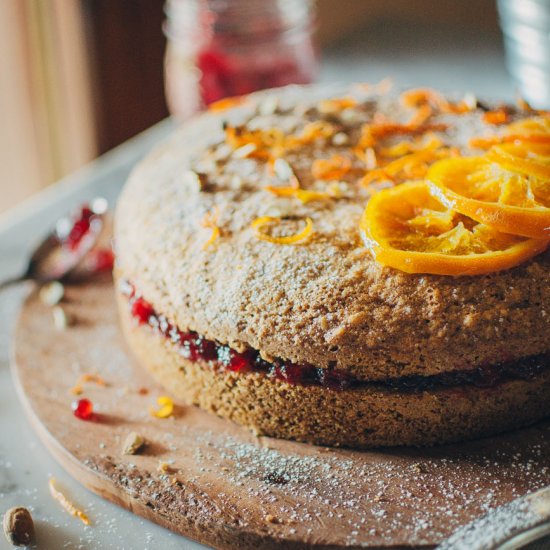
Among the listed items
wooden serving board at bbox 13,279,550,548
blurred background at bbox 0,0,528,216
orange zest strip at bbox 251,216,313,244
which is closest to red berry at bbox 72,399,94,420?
wooden serving board at bbox 13,279,550,548

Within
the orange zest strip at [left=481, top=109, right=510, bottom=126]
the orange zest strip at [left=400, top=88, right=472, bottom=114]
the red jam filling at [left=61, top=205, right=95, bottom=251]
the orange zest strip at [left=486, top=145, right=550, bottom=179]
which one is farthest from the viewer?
the red jam filling at [left=61, top=205, right=95, bottom=251]

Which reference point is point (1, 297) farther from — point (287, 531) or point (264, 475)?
point (287, 531)

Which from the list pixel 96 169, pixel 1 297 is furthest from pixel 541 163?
pixel 96 169

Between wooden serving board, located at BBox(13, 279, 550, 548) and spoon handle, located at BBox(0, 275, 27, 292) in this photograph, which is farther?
spoon handle, located at BBox(0, 275, 27, 292)

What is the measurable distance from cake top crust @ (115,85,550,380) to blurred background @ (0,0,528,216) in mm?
1170

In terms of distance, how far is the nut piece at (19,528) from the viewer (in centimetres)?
174

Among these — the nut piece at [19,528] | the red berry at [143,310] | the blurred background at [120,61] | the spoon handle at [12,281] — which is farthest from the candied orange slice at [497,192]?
the blurred background at [120,61]

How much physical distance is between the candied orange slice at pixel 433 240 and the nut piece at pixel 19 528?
0.96 meters

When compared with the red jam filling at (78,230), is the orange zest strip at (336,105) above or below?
above

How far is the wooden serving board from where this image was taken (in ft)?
5.51

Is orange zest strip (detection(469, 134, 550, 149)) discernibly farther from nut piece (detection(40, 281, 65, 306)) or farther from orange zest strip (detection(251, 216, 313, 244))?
nut piece (detection(40, 281, 65, 306))

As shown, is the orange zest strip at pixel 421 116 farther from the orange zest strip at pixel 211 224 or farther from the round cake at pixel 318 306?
the orange zest strip at pixel 211 224

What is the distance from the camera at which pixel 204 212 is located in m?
2.12

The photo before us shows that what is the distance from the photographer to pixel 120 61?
4.88 metres
